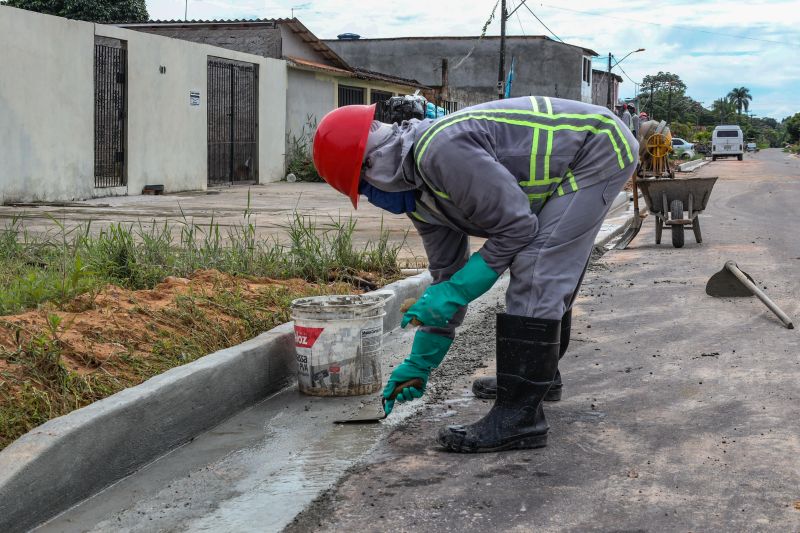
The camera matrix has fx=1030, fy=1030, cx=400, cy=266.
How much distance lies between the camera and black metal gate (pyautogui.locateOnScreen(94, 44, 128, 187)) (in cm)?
1798

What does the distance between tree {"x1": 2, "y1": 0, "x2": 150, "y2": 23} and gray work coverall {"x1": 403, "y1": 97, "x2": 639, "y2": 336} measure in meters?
36.3

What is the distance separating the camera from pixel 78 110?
17203mm

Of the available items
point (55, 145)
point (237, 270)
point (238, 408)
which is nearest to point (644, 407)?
point (238, 408)

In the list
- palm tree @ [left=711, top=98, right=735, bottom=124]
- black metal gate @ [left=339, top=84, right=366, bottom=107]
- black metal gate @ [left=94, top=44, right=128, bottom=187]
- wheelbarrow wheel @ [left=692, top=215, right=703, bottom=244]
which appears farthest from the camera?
palm tree @ [left=711, top=98, right=735, bottom=124]

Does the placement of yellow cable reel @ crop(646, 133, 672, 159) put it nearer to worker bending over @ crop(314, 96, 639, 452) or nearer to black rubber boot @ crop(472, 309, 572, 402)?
black rubber boot @ crop(472, 309, 572, 402)

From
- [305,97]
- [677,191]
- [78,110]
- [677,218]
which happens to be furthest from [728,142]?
[677,218]

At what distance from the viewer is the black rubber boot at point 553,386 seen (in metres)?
4.88

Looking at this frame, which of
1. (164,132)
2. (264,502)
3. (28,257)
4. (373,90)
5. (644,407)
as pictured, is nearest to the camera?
(264,502)

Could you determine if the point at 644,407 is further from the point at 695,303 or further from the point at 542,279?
the point at 695,303

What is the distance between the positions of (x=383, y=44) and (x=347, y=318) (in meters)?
49.6

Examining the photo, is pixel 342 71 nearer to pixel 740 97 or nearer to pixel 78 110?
pixel 78 110

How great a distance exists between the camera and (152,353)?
480cm

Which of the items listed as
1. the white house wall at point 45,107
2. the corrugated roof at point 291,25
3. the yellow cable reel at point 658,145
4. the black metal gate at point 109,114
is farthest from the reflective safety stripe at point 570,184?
the corrugated roof at point 291,25

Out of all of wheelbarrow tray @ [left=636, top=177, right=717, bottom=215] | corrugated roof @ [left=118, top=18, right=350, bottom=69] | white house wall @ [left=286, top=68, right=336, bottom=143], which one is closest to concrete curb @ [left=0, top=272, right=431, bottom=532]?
wheelbarrow tray @ [left=636, top=177, right=717, bottom=215]
